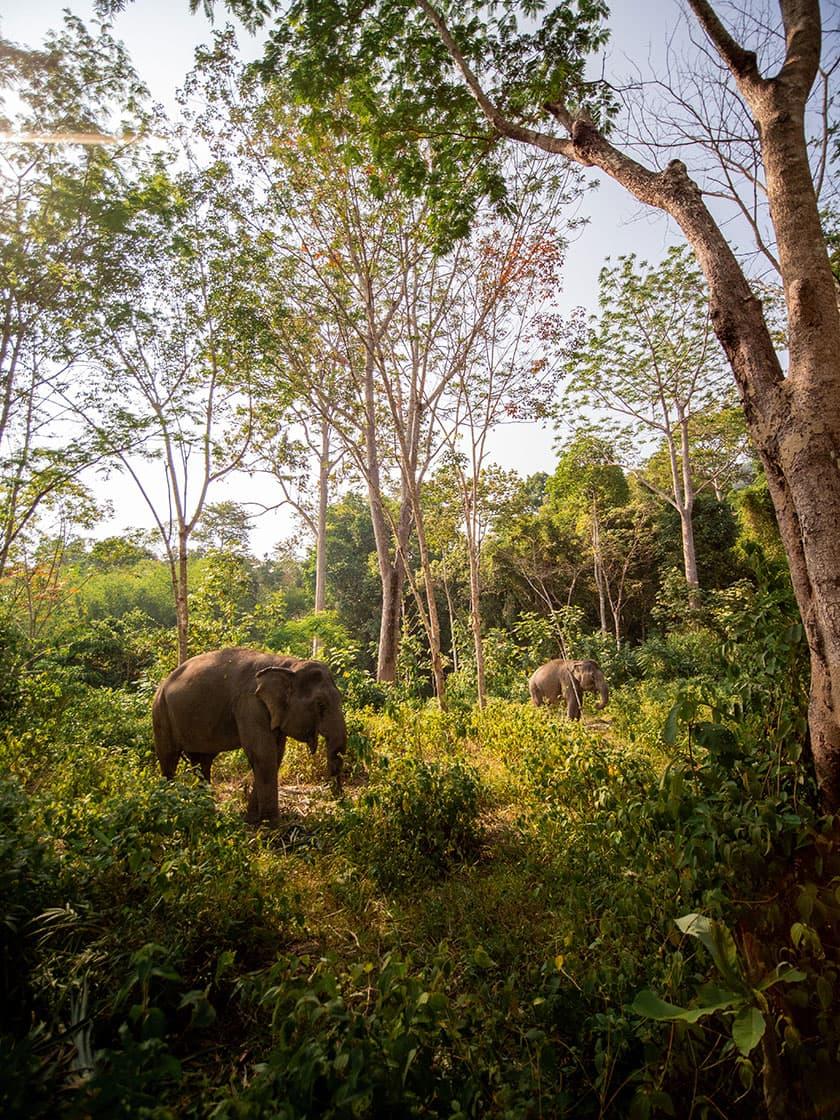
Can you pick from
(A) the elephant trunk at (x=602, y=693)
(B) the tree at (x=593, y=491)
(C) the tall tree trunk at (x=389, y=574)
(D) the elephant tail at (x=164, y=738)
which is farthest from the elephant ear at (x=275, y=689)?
(B) the tree at (x=593, y=491)

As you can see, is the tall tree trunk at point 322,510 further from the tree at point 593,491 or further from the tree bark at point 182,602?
the tree at point 593,491

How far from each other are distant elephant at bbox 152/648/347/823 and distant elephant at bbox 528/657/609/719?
5.32 m

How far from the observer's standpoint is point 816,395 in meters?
2.49

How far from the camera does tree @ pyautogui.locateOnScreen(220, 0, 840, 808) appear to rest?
244cm

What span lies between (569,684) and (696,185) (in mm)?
8284

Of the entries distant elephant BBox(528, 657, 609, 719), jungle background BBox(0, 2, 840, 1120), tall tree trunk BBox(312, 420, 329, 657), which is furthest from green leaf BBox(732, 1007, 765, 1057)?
tall tree trunk BBox(312, 420, 329, 657)

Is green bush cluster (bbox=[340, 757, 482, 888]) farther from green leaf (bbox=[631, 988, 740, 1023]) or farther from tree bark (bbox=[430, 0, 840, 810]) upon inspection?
green leaf (bbox=[631, 988, 740, 1023])

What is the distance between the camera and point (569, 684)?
10.0 m

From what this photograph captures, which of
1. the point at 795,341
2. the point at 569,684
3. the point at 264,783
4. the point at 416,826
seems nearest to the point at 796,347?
the point at 795,341

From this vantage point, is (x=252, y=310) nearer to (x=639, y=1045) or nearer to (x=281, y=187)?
(x=281, y=187)

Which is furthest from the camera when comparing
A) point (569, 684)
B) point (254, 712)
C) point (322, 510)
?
point (322, 510)

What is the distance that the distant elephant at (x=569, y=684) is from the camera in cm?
970

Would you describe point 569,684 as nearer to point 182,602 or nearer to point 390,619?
point 390,619

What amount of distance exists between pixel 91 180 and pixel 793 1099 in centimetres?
1254
